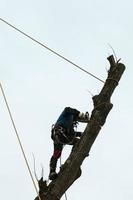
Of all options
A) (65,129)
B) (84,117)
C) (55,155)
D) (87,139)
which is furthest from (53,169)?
(87,139)

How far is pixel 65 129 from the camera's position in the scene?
9.12 m

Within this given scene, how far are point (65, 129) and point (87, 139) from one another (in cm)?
176

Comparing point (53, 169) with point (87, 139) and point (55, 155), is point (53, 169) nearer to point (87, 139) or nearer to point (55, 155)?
point (55, 155)

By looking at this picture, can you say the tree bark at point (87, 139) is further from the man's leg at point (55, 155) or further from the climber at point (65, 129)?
the man's leg at point (55, 155)

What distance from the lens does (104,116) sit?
7.71m

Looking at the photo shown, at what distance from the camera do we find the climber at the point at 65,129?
8867mm

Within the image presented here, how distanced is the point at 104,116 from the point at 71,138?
1331 mm

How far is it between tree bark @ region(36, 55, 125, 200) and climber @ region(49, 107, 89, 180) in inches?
45.4

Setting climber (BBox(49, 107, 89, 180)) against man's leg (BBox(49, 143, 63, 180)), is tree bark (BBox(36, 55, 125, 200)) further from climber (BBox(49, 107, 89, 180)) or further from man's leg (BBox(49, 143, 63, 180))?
man's leg (BBox(49, 143, 63, 180))

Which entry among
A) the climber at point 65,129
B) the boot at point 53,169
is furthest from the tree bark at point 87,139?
the climber at point 65,129

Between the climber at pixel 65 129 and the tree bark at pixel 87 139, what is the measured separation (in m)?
1.15

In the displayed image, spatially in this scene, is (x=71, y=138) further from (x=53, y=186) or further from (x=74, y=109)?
(x=53, y=186)

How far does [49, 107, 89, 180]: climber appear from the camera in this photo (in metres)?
8.87

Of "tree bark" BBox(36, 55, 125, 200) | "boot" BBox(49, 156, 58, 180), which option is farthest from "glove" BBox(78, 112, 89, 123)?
"tree bark" BBox(36, 55, 125, 200)
